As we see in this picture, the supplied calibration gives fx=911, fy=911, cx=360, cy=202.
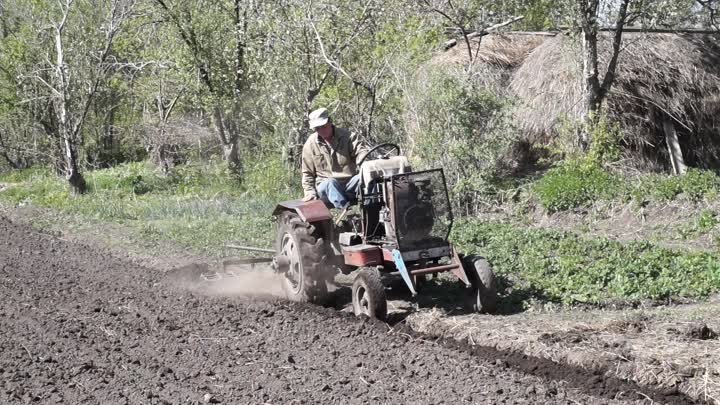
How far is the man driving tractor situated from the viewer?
29.7 ft

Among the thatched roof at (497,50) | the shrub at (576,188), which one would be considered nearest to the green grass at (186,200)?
the shrub at (576,188)

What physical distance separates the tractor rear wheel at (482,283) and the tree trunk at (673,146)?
949 cm

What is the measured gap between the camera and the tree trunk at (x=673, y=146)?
16.7 m

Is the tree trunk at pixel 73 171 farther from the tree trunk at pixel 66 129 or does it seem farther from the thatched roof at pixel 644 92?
the thatched roof at pixel 644 92

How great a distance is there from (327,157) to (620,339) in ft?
11.5

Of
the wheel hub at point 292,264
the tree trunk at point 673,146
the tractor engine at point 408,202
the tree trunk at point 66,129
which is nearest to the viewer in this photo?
the tractor engine at point 408,202

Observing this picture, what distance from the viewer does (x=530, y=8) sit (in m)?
17.3

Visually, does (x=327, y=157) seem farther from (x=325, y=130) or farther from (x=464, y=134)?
(x=464, y=134)

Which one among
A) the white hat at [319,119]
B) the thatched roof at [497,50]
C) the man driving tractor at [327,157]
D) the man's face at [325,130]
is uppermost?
the thatched roof at [497,50]

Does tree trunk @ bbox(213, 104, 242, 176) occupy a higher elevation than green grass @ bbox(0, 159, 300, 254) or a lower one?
higher

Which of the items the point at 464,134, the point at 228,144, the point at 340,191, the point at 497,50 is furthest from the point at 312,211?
the point at 228,144

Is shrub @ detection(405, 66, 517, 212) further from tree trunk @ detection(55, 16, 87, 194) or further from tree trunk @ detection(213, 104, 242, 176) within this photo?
tree trunk @ detection(55, 16, 87, 194)

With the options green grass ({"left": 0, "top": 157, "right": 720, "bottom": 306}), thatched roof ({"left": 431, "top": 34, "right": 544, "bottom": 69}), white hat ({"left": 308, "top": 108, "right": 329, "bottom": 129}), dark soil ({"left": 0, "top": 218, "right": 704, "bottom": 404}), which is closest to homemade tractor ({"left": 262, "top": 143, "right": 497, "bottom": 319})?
dark soil ({"left": 0, "top": 218, "right": 704, "bottom": 404})

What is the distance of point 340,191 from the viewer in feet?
29.3
